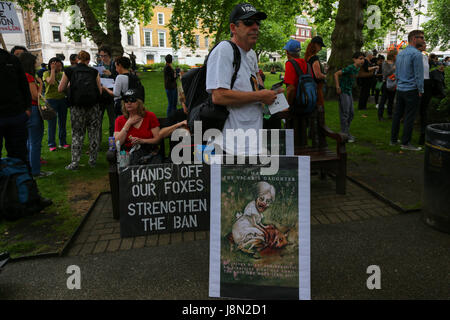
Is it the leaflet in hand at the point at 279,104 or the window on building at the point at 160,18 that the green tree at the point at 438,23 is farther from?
the leaflet in hand at the point at 279,104

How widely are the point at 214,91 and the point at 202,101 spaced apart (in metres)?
0.34

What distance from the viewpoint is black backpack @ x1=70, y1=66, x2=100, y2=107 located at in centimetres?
655

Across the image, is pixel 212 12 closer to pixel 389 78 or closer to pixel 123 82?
pixel 389 78

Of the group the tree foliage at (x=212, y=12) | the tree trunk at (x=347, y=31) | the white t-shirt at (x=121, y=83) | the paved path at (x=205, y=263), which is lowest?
the paved path at (x=205, y=263)

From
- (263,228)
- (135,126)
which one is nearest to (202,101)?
(263,228)

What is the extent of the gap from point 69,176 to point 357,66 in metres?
6.33

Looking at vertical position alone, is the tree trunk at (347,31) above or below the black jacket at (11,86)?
above

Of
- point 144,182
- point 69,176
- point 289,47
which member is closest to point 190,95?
point 144,182

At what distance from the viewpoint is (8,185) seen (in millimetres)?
4293

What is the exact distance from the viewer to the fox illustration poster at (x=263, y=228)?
2.57m

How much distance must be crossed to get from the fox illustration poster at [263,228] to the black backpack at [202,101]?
0.35 metres

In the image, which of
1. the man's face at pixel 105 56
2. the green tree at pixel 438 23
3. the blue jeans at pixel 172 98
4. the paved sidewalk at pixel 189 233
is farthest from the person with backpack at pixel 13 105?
the green tree at pixel 438 23

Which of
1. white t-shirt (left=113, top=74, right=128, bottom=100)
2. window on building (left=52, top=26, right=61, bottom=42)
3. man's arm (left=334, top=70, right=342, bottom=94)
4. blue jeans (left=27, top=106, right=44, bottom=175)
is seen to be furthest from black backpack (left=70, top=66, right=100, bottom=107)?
window on building (left=52, top=26, right=61, bottom=42)
